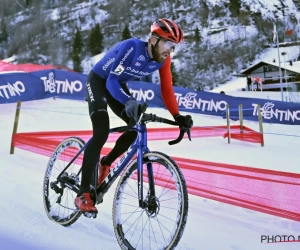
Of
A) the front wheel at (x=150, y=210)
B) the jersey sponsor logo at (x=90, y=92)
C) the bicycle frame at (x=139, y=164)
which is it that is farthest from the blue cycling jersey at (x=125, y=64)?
the front wheel at (x=150, y=210)

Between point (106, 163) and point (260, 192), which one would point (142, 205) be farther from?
point (260, 192)

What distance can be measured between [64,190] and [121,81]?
1312 millimetres

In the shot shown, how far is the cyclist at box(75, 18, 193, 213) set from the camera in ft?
9.65

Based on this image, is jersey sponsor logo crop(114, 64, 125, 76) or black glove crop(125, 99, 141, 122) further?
jersey sponsor logo crop(114, 64, 125, 76)

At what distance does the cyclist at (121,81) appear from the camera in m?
2.94

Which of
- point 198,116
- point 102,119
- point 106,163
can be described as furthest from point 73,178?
point 198,116

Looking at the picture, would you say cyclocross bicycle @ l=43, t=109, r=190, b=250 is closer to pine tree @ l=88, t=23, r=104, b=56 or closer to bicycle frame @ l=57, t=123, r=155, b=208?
bicycle frame @ l=57, t=123, r=155, b=208

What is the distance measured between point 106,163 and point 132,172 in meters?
0.51

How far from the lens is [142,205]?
9.16 feet

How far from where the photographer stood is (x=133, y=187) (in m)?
3.37

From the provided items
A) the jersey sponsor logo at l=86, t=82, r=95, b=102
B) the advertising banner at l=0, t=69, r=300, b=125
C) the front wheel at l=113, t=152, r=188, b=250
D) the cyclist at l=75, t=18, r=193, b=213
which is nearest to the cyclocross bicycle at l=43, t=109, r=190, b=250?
the front wheel at l=113, t=152, r=188, b=250

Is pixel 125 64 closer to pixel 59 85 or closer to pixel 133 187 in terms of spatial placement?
pixel 133 187

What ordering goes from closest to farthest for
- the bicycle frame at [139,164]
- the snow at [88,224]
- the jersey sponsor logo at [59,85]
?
the bicycle frame at [139,164] → the snow at [88,224] → the jersey sponsor logo at [59,85]

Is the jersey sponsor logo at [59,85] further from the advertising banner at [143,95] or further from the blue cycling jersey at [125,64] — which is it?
the blue cycling jersey at [125,64]
